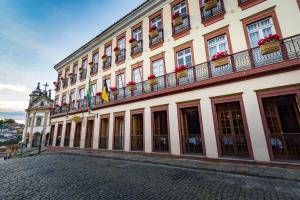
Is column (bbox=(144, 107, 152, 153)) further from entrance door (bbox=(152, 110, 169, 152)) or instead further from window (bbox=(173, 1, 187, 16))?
window (bbox=(173, 1, 187, 16))

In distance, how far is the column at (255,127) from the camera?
7.31 meters

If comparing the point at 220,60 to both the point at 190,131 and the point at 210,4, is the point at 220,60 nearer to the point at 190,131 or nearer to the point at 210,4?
the point at 210,4

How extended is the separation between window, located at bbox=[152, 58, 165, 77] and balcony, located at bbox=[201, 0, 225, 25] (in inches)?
160

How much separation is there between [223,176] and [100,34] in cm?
1743

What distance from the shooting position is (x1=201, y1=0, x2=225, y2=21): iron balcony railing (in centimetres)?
980

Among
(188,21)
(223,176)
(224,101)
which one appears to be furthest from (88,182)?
(188,21)

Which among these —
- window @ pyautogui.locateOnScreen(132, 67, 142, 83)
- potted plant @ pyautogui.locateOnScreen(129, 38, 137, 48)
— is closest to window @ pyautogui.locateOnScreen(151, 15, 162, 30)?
potted plant @ pyautogui.locateOnScreen(129, 38, 137, 48)

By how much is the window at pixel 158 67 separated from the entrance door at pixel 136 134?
3.69 metres

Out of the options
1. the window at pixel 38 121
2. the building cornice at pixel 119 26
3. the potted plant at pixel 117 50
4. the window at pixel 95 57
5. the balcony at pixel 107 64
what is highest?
the building cornice at pixel 119 26

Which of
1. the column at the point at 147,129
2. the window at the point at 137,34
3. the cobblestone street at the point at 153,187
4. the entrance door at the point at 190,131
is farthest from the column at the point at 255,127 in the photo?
the window at the point at 137,34

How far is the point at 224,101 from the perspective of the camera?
8742 mm

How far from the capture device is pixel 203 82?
368 inches

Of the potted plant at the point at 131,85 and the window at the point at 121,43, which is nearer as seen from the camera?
the potted plant at the point at 131,85

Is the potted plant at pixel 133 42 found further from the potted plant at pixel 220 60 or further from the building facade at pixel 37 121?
the building facade at pixel 37 121
